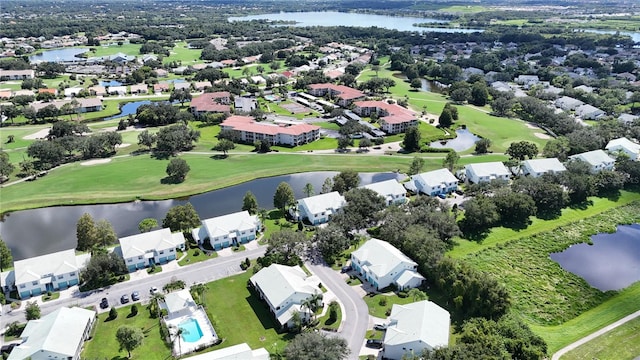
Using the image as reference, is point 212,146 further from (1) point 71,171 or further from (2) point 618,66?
(2) point 618,66

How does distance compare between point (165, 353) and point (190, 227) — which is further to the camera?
point (190, 227)

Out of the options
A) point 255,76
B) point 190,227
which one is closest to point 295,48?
point 255,76

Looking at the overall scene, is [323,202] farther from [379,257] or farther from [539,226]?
[539,226]

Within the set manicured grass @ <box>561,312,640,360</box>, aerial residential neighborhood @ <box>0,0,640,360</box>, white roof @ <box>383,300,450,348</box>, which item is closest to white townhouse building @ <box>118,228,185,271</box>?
aerial residential neighborhood @ <box>0,0,640,360</box>

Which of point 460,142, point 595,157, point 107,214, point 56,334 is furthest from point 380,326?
point 460,142

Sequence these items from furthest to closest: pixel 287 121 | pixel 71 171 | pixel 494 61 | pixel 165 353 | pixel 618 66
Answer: pixel 494 61, pixel 618 66, pixel 287 121, pixel 71 171, pixel 165 353

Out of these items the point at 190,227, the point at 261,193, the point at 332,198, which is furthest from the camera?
the point at 261,193

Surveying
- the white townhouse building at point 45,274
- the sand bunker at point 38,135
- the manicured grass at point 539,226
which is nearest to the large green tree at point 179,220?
the white townhouse building at point 45,274
